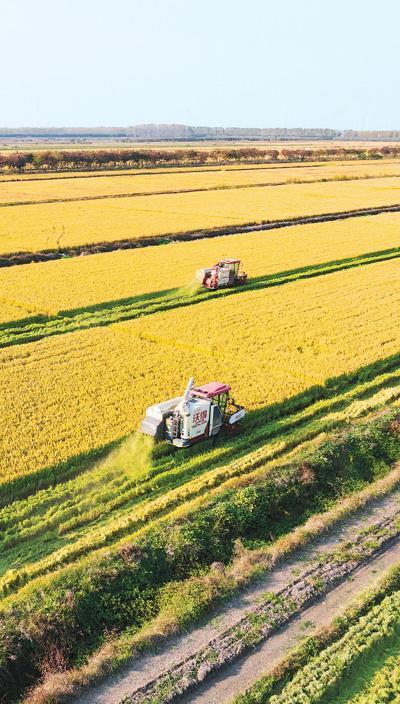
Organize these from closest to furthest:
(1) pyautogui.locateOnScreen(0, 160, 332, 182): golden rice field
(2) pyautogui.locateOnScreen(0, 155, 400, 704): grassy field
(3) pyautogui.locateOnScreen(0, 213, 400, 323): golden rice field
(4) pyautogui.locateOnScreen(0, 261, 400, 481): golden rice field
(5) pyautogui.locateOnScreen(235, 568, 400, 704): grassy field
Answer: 1. (5) pyautogui.locateOnScreen(235, 568, 400, 704): grassy field
2. (2) pyautogui.locateOnScreen(0, 155, 400, 704): grassy field
3. (4) pyautogui.locateOnScreen(0, 261, 400, 481): golden rice field
4. (3) pyautogui.locateOnScreen(0, 213, 400, 323): golden rice field
5. (1) pyautogui.locateOnScreen(0, 160, 332, 182): golden rice field

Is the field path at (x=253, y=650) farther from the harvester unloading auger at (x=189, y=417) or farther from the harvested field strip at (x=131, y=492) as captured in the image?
the harvester unloading auger at (x=189, y=417)

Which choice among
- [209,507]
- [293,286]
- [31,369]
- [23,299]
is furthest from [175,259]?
[209,507]

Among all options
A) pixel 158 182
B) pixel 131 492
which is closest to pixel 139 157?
pixel 158 182

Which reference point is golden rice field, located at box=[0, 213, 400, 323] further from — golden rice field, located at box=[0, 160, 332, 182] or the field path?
golden rice field, located at box=[0, 160, 332, 182]

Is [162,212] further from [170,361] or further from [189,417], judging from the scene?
[189,417]

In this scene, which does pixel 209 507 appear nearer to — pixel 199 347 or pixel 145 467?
pixel 145 467

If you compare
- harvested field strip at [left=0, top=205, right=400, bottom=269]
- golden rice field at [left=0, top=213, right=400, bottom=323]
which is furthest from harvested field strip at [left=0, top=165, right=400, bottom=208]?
golden rice field at [left=0, top=213, right=400, bottom=323]
